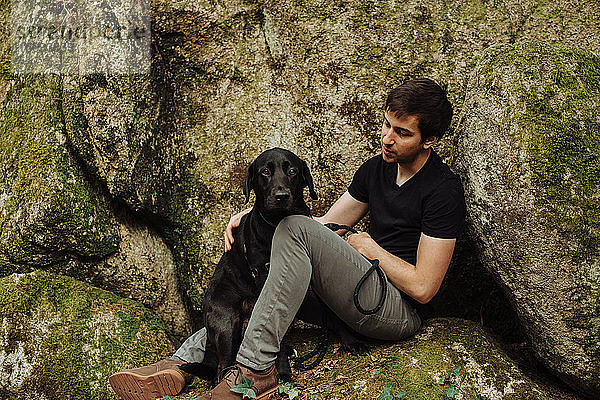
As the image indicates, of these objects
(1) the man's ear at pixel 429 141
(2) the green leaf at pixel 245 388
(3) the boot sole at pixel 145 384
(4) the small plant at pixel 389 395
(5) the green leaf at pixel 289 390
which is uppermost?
(1) the man's ear at pixel 429 141

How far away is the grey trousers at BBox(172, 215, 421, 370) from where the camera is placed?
10.8 feet

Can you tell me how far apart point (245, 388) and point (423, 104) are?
2015 millimetres

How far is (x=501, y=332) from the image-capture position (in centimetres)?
468

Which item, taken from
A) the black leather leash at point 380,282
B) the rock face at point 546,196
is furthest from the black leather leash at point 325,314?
the rock face at point 546,196

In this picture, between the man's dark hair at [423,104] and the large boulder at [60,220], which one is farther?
the large boulder at [60,220]

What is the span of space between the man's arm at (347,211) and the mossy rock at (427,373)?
91cm

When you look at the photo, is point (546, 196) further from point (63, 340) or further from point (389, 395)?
point (63, 340)

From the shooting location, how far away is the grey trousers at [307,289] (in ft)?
10.8

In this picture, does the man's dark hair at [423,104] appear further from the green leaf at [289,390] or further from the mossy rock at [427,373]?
the green leaf at [289,390]

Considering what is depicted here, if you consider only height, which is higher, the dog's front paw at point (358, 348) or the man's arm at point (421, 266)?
the man's arm at point (421, 266)

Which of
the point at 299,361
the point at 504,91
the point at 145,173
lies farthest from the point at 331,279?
the point at 145,173

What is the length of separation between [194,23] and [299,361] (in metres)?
2.98

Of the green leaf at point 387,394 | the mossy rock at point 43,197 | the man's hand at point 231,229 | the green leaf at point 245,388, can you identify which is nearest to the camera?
the green leaf at point 245,388

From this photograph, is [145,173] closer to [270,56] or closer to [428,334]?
[270,56]
